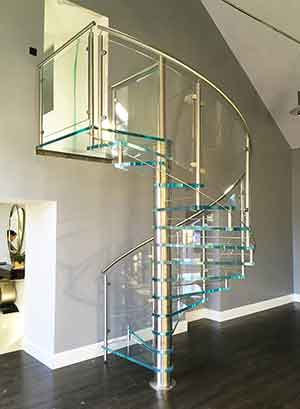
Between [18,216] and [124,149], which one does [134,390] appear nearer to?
[124,149]

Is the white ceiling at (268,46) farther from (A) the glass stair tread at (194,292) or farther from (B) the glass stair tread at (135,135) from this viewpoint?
(A) the glass stair tread at (194,292)

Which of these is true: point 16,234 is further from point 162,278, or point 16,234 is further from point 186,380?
point 186,380

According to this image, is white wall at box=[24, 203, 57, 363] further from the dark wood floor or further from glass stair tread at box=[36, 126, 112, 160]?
glass stair tread at box=[36, 126, 112, 160]

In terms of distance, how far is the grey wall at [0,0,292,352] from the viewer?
3.31 m

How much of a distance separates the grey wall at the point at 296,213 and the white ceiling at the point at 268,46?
80 cm

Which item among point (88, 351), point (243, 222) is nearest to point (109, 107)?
point (243, 222)

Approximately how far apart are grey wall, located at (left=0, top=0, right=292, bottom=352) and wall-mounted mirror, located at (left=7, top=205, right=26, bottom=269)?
6.40ft

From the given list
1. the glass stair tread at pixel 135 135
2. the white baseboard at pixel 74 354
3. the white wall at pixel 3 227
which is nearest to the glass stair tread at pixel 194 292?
the white baseboard at pixel 74 354

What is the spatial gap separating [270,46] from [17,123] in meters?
3.95

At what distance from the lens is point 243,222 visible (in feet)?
13.7

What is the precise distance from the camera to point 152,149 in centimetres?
308

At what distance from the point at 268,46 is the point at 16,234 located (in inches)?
190

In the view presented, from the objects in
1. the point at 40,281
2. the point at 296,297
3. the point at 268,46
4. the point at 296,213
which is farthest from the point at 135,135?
the point at 296,297

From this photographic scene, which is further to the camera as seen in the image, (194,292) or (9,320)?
(9,320)
